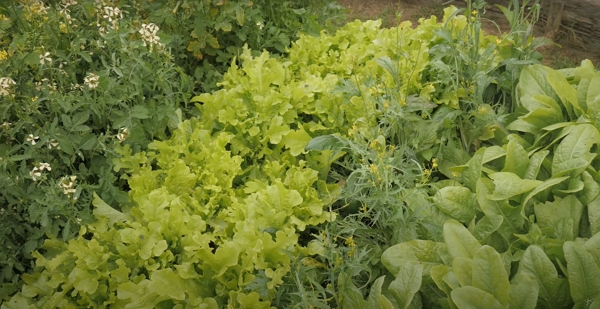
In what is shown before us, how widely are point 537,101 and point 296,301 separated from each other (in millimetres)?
1569

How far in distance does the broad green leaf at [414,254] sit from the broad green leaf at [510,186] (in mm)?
339

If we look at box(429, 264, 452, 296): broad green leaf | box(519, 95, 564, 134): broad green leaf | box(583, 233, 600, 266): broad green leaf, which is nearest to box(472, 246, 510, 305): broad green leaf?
box(429, 264, 452, 296): broad green leaf

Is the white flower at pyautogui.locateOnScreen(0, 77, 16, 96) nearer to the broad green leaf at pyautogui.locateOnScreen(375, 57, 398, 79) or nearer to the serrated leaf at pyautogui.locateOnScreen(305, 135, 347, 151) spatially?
the serrated leaf at pyautogui.locateOnScreen(305, 135, 347, 151)

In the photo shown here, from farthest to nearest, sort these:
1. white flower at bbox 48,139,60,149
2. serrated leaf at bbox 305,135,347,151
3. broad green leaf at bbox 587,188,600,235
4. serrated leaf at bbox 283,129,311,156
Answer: serrated leaf at bbox 283,129,311,156
serrated leaf at bbox 305,135,347,151
white flower at bbox 48,139,60,149
broad green leaf at bbox 587,188,600,235

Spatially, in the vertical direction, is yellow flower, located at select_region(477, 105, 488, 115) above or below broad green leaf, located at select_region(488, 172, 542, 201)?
above

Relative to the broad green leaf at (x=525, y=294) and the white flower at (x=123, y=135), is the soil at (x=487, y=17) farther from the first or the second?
the broad green leaf at (x=525, y=294)

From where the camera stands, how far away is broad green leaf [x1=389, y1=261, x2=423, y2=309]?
6.49 ft

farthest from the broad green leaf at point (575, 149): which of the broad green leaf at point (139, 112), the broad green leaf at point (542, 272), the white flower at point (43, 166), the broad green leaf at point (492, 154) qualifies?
the white flower at point (43, 166)

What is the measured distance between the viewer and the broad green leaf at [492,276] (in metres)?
1.91

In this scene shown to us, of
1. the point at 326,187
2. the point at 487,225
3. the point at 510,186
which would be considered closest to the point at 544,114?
the point at 510,186

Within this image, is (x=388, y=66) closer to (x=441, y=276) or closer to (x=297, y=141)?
(x=297, y=141)

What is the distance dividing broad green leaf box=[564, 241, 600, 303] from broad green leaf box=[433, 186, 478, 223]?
52 centimetres

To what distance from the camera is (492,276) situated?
6.32ft

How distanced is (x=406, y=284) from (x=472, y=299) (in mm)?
239
